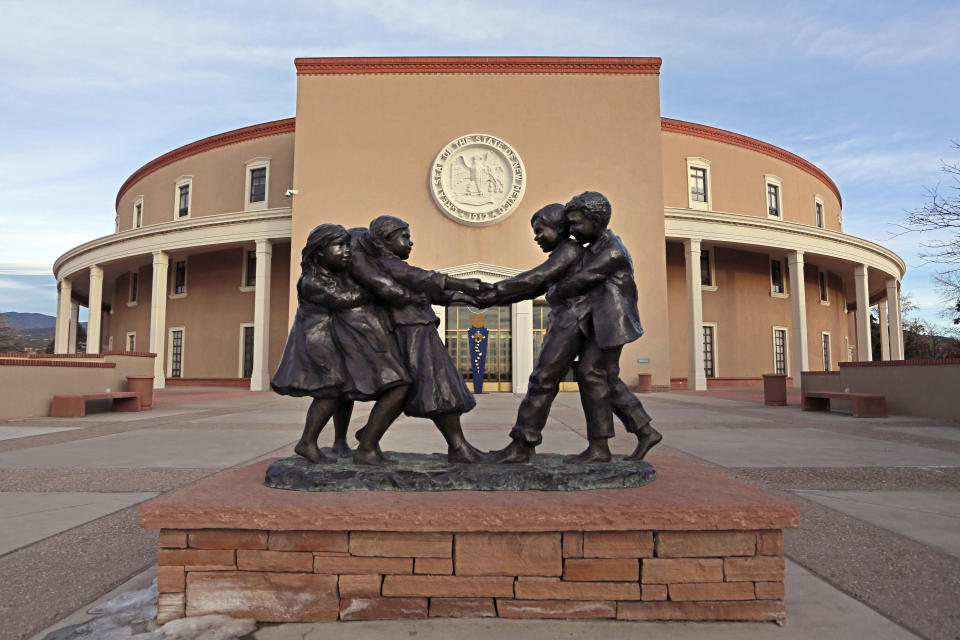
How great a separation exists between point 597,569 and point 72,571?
8.49 feet

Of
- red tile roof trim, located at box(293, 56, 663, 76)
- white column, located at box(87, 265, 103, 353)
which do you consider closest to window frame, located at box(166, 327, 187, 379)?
white column, located at box(87, 265, 103, 353)

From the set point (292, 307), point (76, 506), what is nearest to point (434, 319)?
point (76, 506)

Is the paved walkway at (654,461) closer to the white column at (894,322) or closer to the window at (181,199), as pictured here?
the window at (181,199)

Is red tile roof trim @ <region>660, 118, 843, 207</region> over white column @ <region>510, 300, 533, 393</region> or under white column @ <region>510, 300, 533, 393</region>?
over

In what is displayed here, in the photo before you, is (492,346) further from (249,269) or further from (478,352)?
(249,269)

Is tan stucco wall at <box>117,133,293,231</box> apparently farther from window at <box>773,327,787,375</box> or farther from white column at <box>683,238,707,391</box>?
window at <box>773,327,787,375</box>

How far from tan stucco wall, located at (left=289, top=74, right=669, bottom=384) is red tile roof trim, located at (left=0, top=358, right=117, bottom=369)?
903 centimetres

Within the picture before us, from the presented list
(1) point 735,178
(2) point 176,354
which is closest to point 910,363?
(1) point 735,178

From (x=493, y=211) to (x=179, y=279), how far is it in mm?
16745

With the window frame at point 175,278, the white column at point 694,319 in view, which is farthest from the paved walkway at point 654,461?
the window frame at point 175,278

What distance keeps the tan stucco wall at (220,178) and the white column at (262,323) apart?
153 inches

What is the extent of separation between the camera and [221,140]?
91.9 ft

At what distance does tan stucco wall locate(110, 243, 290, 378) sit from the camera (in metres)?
25.8

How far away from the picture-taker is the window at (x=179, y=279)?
28047mm
